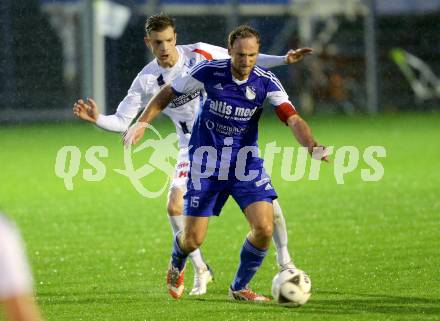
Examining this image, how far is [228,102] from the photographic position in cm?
704

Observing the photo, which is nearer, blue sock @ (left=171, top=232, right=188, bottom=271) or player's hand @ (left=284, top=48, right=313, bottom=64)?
blue sock @ (left=171, top=232, right=188, bottom=271)

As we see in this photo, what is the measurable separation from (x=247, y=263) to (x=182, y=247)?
47cm

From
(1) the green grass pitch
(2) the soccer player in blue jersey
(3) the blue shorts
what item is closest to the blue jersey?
(2) the soccer player in blue jersey

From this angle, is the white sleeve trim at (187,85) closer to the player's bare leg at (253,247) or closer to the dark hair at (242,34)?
the dark hair at (242,34)

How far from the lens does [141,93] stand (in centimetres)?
836

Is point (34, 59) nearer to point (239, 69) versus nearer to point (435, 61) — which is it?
point (435, 61)

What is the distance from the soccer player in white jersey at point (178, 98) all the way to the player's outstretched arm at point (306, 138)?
0.84 m

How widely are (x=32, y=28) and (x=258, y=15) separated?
20.4 feet

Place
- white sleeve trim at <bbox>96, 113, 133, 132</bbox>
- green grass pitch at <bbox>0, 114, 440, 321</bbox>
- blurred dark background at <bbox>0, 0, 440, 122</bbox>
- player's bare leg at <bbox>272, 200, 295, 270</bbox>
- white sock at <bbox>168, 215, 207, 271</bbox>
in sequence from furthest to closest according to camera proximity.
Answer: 1. blurred dark background at <bbox>0, 0, 440, 122</bbox>
2. white sock at <bbox>168, 215, 207, 271</bbox>
3. white sleeve trim at <bbox>96, 113, 133, 132</bbox>
4. player's bare leg at <bbox>272, 200, 295, 270</bbox>
5. green grass pitch at <bbox>0, 114, 440, 321</bbox>

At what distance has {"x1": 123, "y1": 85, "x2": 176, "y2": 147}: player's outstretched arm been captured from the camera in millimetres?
6949

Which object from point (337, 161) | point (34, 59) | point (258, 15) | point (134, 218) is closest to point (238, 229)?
point (134, 218)

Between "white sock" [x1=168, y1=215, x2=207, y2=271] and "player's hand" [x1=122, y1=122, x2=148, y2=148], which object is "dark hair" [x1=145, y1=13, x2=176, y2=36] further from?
"white sock" [x1=168, y1=215, x2=207, y2=271]

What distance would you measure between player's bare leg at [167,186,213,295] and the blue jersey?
0.83 meters

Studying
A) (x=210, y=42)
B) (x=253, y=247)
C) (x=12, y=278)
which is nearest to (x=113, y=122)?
(x=253, y=247)
